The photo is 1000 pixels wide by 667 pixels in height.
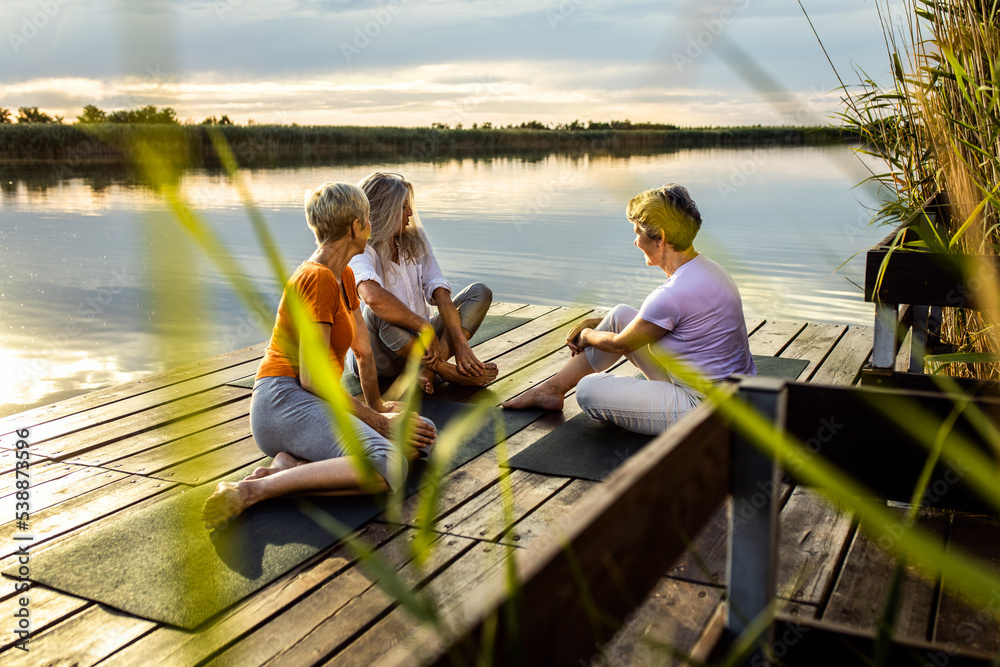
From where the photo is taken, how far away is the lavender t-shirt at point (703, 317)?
3.11 m

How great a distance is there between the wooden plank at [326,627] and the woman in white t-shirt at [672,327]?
130 centimetres

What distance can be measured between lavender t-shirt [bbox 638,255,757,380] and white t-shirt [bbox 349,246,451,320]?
1.43 meters

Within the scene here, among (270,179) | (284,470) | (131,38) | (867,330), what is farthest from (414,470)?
(270,179)

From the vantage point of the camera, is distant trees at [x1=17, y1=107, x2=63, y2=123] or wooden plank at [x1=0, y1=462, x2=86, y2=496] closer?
distant trees at [x1=17, y1=107, x2=63, y2=123]

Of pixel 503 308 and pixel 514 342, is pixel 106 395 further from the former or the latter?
pixel 503 308

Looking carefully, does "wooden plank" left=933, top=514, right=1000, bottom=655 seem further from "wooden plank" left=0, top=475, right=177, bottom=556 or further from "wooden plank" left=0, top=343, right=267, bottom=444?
"wooden plank" left=0, top=343, right=267, bottom=444

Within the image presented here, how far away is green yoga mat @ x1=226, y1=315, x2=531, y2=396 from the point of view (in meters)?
4.30

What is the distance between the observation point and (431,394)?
413 centimetres

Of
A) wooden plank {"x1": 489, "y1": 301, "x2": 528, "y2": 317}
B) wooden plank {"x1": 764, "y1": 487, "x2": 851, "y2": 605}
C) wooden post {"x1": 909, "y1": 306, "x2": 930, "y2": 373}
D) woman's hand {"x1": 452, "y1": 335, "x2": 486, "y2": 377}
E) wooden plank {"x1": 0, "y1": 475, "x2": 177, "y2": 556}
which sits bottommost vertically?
wooden plank {"x1": 0, "y1": 475, "x2": 177, "y2": 556}

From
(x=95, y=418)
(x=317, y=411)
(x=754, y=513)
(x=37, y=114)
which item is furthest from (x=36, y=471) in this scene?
(x=754, y=513)

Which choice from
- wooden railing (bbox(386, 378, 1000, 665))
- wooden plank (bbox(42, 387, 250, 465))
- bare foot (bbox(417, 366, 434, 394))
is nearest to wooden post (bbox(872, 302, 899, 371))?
wooden railing (bbox(386, 378, 1000, 665))

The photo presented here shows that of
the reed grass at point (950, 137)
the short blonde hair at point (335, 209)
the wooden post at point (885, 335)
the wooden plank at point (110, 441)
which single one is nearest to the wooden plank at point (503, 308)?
the wooden plank at point (110, 441)

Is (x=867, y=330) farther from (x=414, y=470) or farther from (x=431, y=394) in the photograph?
(x=414, y=470)

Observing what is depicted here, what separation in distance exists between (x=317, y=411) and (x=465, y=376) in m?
1.38
